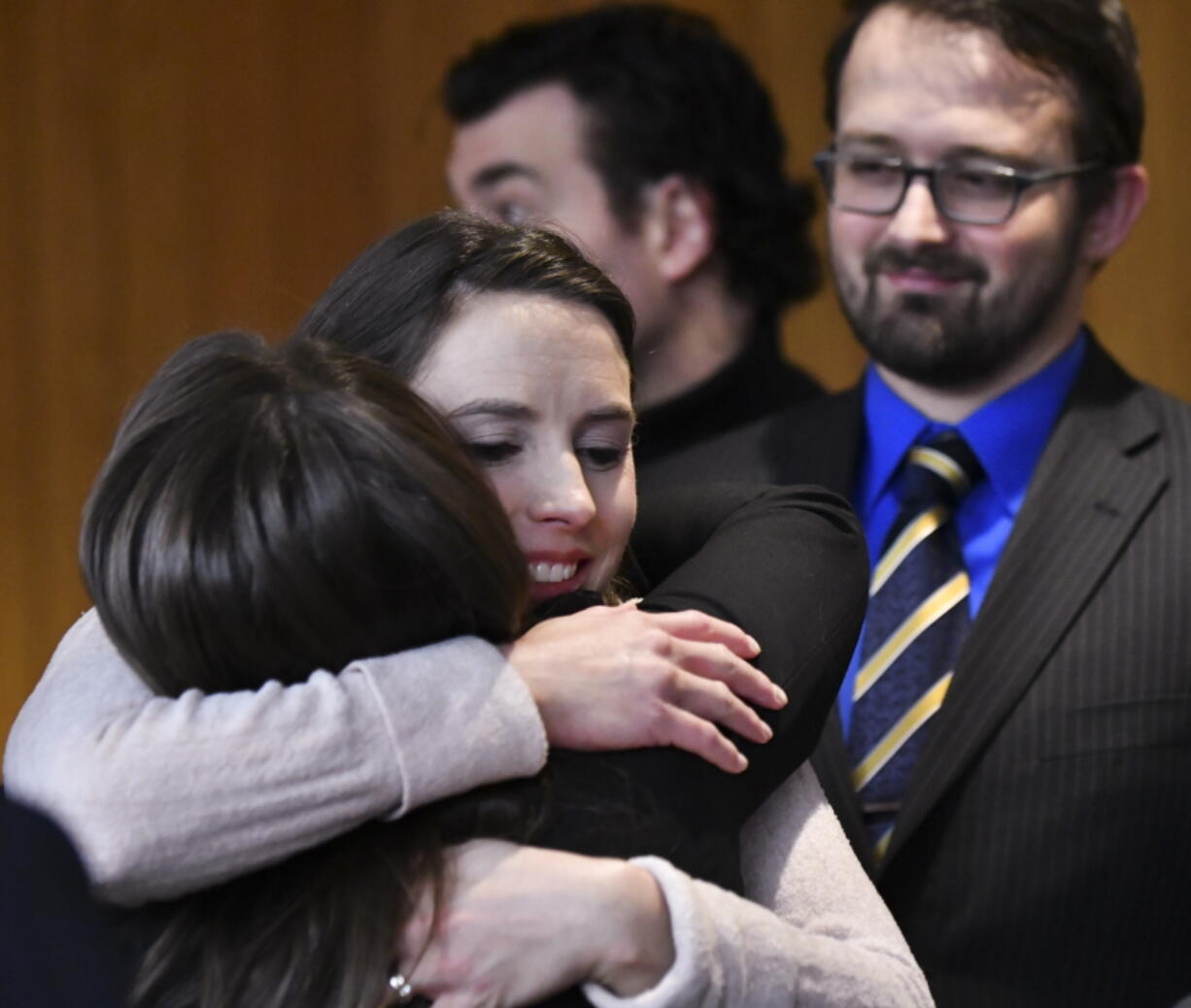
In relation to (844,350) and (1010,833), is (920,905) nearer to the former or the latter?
(1010,833)

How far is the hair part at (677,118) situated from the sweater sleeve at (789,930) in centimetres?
166

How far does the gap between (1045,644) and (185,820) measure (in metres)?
1.12

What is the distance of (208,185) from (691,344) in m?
1.01

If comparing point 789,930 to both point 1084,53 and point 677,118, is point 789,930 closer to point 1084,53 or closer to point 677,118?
point 1084,53

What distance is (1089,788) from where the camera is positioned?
182 centimetres

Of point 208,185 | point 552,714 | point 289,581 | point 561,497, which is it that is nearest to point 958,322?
point 561,497

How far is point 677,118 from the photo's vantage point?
9.39ft

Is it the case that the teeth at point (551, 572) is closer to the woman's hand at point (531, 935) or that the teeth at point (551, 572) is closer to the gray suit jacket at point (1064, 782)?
the woman's hand at point (531, 935)

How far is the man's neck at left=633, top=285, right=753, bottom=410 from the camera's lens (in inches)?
106

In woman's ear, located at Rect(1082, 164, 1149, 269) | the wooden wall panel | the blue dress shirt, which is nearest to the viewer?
the blue dress shirt

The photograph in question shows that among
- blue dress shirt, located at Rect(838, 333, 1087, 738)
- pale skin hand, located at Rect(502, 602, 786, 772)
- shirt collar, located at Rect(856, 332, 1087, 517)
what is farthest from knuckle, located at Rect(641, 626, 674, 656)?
shirt collar, located at Rect(856, 332, 1087, 517)

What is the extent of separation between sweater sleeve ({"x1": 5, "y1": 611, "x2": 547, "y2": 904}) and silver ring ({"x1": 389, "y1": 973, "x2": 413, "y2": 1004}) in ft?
0.29

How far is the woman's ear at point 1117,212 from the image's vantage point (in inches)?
86.9

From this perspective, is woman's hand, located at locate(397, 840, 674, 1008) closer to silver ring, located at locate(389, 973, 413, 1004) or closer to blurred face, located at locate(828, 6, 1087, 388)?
silver ring, located at locate(389, 973, 413, 1004)
